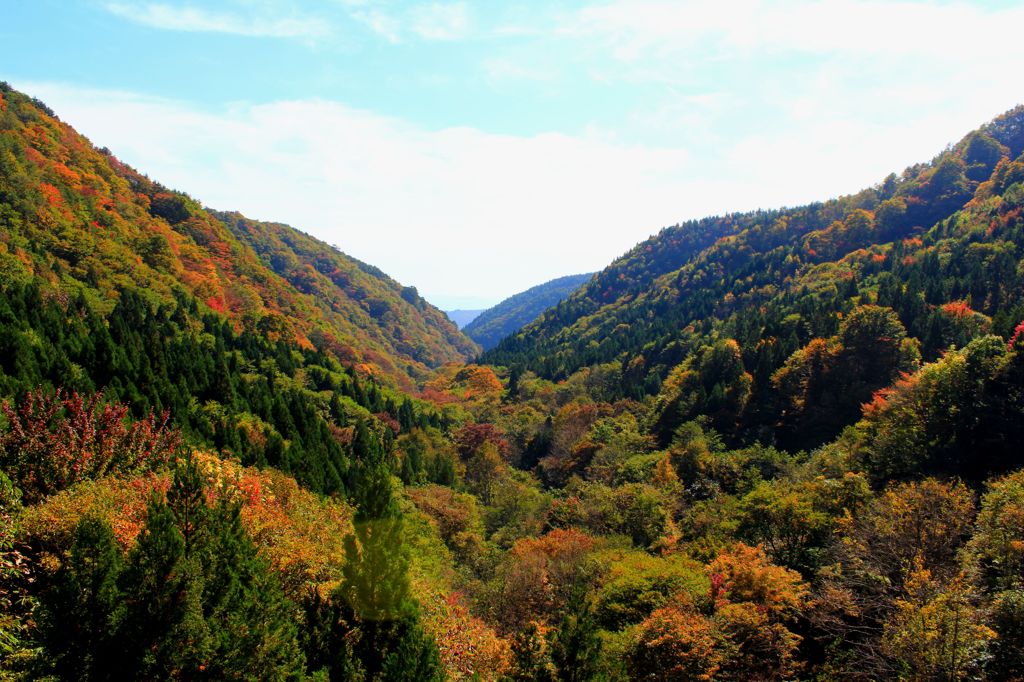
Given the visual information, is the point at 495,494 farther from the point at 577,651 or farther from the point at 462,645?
the point at 577,651

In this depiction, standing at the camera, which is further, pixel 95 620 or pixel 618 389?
pixel 618 389

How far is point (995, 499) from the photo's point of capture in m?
23.5

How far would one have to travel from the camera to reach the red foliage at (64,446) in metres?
21.3

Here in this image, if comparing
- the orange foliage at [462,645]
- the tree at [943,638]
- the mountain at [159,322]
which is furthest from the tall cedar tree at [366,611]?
the mountain at [159,322]

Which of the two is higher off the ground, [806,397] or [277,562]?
[277,562]

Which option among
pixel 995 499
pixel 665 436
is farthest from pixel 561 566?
pixel 665 436

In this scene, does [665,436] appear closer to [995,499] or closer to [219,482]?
[995,499]

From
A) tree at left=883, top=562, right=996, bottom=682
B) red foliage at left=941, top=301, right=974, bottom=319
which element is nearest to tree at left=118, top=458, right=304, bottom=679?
tree at left=883, top=562, right=996, bottom=682

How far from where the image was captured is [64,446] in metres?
21.9

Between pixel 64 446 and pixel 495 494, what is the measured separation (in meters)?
35.1

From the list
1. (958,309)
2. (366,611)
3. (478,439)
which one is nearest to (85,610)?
(366,611)

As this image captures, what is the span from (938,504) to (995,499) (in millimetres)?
2026

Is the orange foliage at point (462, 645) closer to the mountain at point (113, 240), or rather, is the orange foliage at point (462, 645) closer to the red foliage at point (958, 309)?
the red foliage at point (958, 309)

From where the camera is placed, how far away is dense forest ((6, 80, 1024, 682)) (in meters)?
17.5
